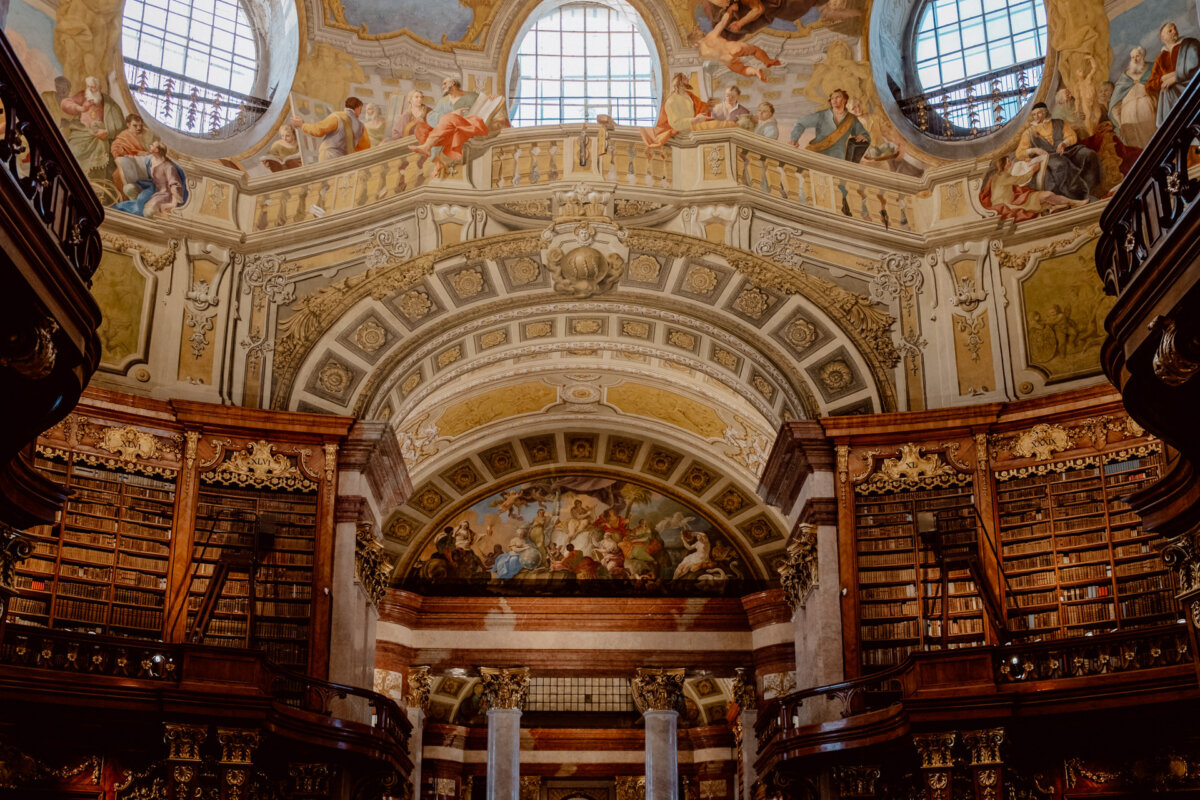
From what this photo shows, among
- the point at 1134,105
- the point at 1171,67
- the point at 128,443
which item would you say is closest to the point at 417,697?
the point at 128,443

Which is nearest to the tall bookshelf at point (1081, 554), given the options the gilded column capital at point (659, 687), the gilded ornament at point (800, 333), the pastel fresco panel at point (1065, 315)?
the pastel fresco panel at point (1065, 315)

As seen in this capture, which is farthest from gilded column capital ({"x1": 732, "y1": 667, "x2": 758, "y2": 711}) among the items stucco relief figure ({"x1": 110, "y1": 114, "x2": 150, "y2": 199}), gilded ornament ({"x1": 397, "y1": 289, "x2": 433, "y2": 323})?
stucco relief figure ({"x1": 110, "y1": 114, "x2": 150, "y2": 199})

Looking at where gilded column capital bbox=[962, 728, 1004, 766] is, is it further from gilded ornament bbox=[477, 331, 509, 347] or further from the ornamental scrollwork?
gilded ornament bbox=[477, 331, 509, 347]

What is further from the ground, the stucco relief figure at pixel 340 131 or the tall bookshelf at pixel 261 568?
the stucco relief figure at pixel 340 131

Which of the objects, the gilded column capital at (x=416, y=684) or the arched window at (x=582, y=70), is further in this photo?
the gilded column capital at (x=416, y=684)

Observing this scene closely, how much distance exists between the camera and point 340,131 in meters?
17.5

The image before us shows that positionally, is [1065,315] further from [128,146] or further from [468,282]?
[128,146]

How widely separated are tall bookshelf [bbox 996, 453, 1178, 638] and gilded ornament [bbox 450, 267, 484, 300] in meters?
7.12

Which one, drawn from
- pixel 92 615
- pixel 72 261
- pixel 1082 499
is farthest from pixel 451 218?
pixel 72 261

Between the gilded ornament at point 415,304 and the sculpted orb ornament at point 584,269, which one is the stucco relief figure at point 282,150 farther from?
the sculpted orb ornament at point 584,269

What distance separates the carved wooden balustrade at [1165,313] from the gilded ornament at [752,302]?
29.5ft

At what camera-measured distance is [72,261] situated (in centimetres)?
798

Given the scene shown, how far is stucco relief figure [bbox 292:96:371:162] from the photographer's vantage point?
17.5 metres

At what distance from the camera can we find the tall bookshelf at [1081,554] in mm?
14445
